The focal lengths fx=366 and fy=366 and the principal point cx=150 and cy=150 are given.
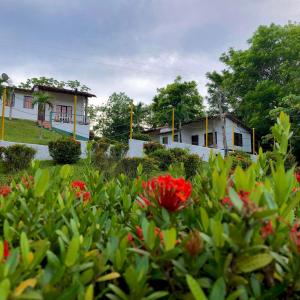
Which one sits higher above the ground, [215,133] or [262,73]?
[262,73]

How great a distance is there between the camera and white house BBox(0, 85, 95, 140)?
2534 cm

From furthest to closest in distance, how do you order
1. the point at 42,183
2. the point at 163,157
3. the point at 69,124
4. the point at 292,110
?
the point at 69,124 → the point at 292,110 → the point at 163,157 → the point at 42,183

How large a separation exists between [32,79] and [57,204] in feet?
117

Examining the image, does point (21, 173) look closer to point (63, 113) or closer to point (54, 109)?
point (63, 113)

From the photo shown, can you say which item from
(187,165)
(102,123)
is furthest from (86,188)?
(102,123)

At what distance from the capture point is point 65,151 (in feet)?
42.1

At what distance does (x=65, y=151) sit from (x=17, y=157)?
2.17 m

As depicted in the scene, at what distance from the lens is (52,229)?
107cm

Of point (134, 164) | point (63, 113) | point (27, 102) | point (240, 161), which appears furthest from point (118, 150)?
point (27, 102)

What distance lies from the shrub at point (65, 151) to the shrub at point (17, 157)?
1.44 metres

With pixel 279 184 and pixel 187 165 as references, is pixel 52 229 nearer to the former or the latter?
pixel 279 184

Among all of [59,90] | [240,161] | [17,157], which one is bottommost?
[240,161]

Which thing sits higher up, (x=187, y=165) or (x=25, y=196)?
(x=187, y=165)

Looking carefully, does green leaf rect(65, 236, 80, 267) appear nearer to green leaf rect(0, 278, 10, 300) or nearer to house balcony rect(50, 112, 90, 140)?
green leaf rect(0, 278, 10, 300)
